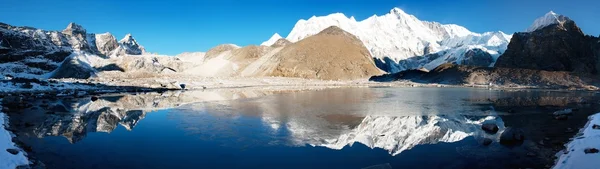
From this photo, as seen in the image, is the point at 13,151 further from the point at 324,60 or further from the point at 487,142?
the point at 324,60

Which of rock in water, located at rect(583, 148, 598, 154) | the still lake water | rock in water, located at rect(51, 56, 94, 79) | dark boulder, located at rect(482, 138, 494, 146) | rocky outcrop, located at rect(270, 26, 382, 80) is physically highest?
rocky outcrop, located at rect(270, 26, 382, 80)

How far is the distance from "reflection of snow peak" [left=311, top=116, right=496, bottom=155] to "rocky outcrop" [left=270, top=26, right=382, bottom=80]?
110524 mm

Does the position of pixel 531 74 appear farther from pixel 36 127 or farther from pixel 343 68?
pixel 36 127

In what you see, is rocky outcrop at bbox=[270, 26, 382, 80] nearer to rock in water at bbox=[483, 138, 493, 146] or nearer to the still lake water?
the still lake water

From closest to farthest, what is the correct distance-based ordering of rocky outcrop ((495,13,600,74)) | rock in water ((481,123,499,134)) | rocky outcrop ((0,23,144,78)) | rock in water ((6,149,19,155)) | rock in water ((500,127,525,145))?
rock in water ((6,149,19,155)), rock in water ((500,127,525,145)), rock in water ((481,123,499,134)), rocky outcrop ((0,23,144,78)), rocky outcrop ((495,13,600,74))

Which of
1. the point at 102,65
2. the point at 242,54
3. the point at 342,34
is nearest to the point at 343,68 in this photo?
the point at 342,34

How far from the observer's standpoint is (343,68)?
482 feet

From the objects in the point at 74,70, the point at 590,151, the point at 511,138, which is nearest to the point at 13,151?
the point at 511,138

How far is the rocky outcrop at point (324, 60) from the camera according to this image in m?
136

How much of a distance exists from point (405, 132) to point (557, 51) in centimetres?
15516

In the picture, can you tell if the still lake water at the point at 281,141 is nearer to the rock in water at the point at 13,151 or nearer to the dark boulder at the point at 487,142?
the dark boulder at the point at 487,142

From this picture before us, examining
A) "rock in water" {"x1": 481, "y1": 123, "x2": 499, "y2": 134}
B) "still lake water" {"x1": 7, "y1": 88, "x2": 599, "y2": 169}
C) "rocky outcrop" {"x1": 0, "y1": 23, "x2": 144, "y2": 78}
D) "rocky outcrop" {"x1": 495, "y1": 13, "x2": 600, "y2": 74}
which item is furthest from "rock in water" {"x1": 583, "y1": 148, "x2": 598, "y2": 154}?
"rocky outcrop" {"x1": 495, "y1": 13, "x2": 600, "y2": 74}

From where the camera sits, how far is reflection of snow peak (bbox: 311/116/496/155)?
1507cm

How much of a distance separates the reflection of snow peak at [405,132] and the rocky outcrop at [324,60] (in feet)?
363
